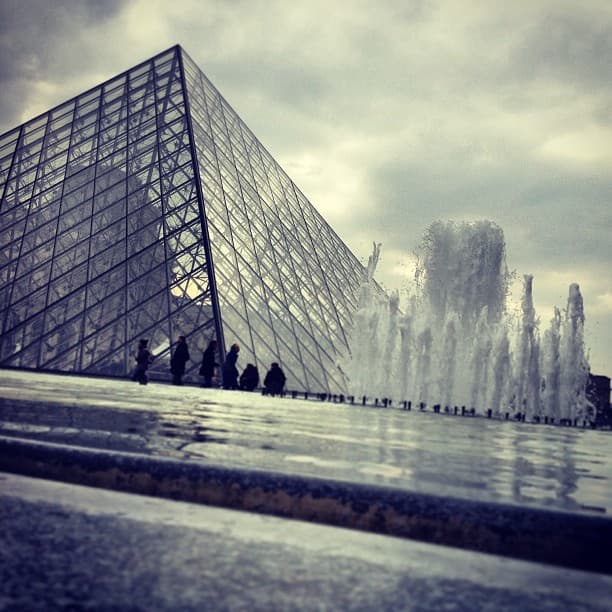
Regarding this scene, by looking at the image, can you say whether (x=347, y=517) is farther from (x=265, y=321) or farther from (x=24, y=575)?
(x=265, y=321)

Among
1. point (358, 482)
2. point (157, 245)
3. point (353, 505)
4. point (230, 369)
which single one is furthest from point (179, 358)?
point (353, 505)

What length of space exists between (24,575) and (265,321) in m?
18.1

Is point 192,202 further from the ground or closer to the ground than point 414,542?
further from the ground

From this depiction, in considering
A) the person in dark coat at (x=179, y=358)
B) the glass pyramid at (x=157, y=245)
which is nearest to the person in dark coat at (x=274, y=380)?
the glass pyramid at (x=157, y=245)

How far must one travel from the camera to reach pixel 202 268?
736 inches

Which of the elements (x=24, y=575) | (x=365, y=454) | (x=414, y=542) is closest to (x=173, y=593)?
(x=24, y=575)

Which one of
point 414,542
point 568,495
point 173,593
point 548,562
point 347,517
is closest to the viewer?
point 173,593

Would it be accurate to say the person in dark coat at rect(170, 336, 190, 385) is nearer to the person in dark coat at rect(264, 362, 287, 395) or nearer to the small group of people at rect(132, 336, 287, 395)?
the small group of people at rect(132, 336, 287, 395)

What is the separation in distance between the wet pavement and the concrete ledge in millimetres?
79

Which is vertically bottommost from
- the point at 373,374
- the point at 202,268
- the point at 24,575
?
the point at 24,575

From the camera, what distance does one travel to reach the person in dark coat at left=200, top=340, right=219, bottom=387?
53.3 ft

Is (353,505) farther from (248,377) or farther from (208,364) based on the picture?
(248,377)

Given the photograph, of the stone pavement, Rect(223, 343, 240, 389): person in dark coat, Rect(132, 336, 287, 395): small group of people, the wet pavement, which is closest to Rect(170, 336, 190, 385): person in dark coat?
Rect(132, 336, 287, 395): small group of people

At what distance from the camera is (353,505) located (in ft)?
7.32
